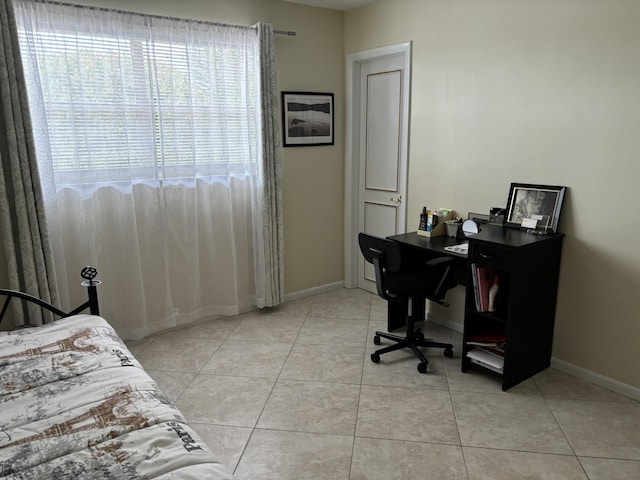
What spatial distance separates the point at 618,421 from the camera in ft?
8.64

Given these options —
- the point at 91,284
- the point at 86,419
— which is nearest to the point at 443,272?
the point at 91,284

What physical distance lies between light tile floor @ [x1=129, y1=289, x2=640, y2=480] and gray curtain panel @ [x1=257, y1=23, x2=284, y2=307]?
0.61 metres

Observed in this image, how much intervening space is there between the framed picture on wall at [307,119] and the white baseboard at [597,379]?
2.72m

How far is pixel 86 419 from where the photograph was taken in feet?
5.53

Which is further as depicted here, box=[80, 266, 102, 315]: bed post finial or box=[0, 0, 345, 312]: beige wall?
box=[0, 0, 345, 312]: beige wall

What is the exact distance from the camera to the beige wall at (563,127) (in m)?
2.74

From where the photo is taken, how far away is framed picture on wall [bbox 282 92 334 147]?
4.27 meters

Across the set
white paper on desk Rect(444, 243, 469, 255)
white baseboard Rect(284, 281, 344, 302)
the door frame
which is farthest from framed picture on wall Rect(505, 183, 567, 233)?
white baseboard Rect(284, 281, 344, 302)

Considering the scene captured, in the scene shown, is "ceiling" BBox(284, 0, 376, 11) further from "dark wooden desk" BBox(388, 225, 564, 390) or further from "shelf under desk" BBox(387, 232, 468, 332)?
"dark wooden desk" BBox(388, 225, 564, 390)

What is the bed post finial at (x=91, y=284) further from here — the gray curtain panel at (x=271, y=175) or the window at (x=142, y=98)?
the gray curtain panel at (x=271, y=175)

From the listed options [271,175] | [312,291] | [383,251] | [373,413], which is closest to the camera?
[373,413]

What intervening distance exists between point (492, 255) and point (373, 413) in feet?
3.86

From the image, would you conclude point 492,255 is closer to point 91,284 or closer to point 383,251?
point 383,251

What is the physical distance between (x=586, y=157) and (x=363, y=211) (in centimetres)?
224
